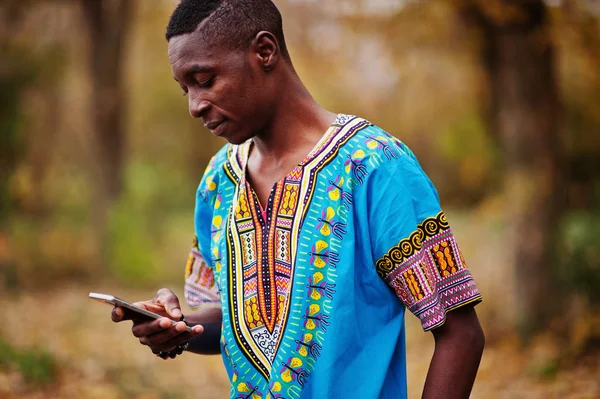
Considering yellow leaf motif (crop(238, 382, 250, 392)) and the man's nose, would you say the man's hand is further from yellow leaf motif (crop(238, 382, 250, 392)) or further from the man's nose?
the man's nose

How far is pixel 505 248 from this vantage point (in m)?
6.95

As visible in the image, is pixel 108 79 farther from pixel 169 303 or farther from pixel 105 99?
pixel 169 303

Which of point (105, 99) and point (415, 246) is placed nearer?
point (415, 246)

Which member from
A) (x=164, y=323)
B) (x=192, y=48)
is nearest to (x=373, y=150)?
(x=192, y=48)

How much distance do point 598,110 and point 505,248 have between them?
2.30m

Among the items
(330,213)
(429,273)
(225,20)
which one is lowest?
(429,273)

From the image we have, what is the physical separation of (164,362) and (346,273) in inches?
213

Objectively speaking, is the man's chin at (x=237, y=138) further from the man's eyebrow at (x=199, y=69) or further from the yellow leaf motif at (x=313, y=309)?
the yellow leaf motif at (x=313, y=309)

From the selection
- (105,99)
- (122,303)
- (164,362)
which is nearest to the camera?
(122,303)

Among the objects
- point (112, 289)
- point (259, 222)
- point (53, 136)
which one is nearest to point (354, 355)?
point (259, 222)

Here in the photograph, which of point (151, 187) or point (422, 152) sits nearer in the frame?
point (422, 152)

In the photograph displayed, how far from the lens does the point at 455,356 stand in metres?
1.74

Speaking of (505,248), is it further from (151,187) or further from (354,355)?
(151,187)

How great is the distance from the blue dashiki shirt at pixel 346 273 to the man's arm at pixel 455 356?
53mm
